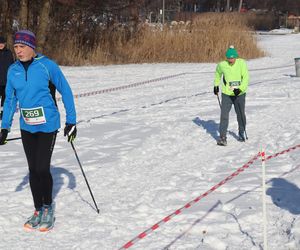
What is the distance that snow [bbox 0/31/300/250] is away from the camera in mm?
4848

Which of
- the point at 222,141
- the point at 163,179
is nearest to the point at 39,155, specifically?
the point at 163,179

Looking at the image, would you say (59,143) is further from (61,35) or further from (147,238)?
(61,35)

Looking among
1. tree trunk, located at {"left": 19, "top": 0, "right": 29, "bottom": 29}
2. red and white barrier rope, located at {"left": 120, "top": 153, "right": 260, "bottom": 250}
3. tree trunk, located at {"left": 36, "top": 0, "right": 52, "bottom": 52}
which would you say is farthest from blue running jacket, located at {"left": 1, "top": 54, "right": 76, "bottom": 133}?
tree trunk, located at {"left": 36, "top": 0, "right": 52, "bottom": 52}

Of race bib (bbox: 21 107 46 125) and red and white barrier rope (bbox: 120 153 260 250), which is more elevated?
race bib (bbox: 21 107 46 125)

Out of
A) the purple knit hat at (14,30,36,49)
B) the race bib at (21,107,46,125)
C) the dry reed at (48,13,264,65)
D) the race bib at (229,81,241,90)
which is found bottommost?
the dry reed at (48,13,264,65)

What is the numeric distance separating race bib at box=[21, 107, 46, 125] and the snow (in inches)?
39.5

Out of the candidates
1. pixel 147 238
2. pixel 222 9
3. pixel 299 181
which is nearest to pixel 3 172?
pixel 147 238

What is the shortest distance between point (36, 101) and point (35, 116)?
131 millimetres

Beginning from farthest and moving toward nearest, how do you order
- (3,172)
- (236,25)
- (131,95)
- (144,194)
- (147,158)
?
(236,25) < (131,95) < (147,158) < (3,172) < (144,194)

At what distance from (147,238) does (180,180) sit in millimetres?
1972

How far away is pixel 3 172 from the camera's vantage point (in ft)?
23.6

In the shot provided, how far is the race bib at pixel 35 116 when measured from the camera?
15.9 feet

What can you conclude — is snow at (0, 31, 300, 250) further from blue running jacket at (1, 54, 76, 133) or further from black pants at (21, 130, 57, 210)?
blue running jacket at (1, 54, 76, 133)

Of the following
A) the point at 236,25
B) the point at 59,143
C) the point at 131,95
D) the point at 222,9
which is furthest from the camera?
the point at 222,9
